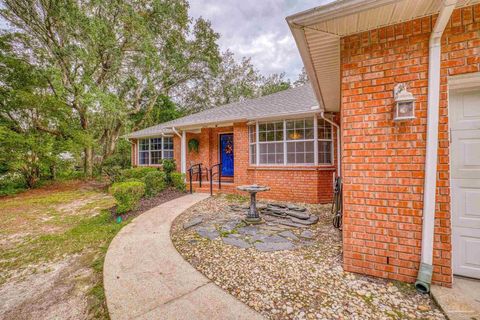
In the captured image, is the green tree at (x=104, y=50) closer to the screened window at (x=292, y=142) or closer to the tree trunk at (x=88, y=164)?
the tree trunk at (x=88, y=164)

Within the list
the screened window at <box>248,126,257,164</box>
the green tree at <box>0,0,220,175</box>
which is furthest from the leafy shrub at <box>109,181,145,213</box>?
the green tree at <box>0,0,220,175</box>

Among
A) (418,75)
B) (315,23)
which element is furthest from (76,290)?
(418,75)

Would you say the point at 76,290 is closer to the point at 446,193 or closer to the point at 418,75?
the point at 446,193

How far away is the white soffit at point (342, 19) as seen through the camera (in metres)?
2.26

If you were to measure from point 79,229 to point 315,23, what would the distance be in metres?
6.41

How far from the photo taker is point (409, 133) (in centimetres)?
251

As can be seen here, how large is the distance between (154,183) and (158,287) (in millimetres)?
6463

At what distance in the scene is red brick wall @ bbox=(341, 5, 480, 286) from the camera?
2361 mm

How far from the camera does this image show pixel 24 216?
6.63 meters

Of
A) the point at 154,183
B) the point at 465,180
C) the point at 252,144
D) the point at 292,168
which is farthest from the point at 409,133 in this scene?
the point at 154,183

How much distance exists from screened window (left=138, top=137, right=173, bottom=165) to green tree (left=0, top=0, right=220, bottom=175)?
2283mm

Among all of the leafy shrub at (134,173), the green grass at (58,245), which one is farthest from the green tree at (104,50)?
the green grass at (58,245)

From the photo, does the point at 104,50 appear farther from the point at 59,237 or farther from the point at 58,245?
the point at 58,245

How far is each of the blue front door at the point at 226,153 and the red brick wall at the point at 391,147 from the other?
290 inches
